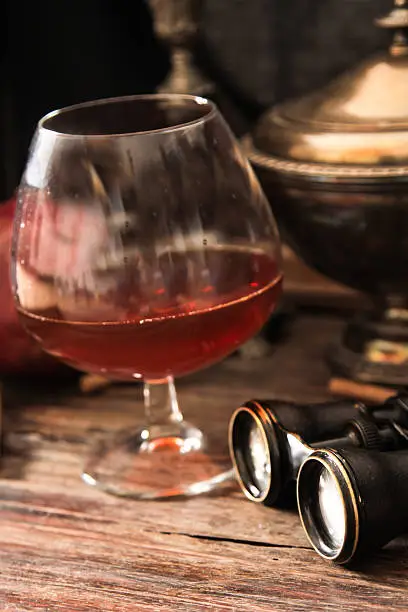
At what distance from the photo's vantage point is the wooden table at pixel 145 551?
597mm

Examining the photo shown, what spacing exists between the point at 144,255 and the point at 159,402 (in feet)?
A: 0.48

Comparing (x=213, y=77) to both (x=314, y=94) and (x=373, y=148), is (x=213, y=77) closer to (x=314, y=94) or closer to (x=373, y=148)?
(x=314, y=94)

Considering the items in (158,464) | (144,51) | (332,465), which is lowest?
(158,464)

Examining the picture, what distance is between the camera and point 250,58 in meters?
1.14

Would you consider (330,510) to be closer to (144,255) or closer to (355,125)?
(144,255)

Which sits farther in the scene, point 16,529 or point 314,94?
point 314,94

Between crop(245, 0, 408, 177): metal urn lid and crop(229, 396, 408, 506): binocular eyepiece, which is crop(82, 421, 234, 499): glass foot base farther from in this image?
crop(245, 0, 408, 177): metal urn lid

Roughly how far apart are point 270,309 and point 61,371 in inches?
10.6

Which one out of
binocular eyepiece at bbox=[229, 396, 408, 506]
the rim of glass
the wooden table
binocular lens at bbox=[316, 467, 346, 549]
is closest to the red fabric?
the wooden table

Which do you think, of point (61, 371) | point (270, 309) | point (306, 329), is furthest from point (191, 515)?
point (306, 329)

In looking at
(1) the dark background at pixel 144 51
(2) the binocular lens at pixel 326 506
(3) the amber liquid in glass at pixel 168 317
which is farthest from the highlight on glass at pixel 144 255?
(1) the dark background at pixel 144 51

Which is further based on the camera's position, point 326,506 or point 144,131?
point 144,131

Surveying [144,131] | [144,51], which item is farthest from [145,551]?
[144,51]

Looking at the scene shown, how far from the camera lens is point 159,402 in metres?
0.81
